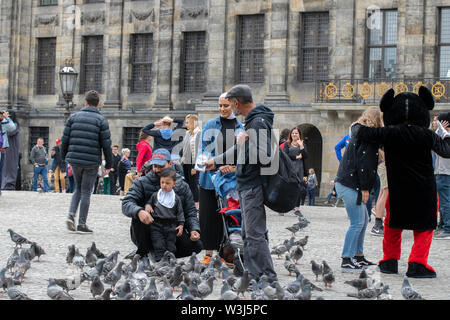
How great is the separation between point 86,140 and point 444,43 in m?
16.8

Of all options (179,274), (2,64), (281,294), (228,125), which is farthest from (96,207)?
(2,64)

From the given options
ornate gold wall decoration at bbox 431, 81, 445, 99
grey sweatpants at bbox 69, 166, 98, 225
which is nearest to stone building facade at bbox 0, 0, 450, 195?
ornate gold wall decoration at bbox 431, 81, 445, 99

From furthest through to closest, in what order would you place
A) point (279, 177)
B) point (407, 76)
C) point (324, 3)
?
1. point (324, 3)
2. point (407, 76)
3. point (279, 177)

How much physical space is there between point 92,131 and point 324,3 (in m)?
17.1

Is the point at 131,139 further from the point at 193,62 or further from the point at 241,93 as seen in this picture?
the point at 241,93

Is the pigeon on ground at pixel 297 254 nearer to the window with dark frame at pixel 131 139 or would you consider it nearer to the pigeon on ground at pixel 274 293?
the pigeon on ground at pixel 274 293

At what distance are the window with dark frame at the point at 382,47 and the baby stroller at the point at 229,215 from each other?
18511 millimetres

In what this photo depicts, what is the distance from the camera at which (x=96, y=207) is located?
18.0 m

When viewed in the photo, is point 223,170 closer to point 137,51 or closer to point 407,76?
point 407,76

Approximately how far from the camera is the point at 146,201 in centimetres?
914

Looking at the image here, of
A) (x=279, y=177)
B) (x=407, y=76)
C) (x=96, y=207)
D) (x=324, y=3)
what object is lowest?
(x=96, y=207)

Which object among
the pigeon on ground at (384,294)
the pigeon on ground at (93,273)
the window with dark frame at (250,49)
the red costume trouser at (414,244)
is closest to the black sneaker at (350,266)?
the red costume trouser at (414,244)

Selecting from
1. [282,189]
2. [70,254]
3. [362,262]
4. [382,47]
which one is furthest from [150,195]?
[382,47]

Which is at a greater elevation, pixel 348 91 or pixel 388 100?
pixel 348 91
